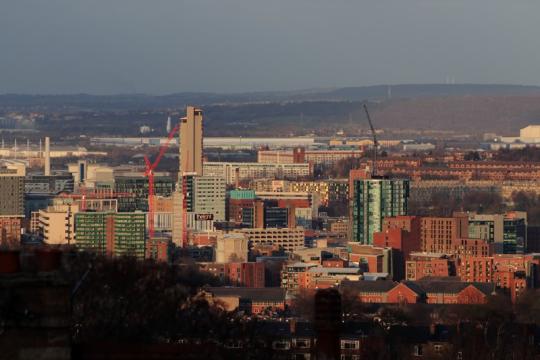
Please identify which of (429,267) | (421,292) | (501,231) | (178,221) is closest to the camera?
(421,292)

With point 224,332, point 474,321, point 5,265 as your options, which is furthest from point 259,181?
point 5,265

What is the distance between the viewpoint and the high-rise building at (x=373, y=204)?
100 meters

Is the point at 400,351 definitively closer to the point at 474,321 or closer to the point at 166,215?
the point at 474,321

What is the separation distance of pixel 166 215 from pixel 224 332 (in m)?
84.5

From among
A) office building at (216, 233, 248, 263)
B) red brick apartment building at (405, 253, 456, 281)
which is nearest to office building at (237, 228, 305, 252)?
office building at (216, 233, 248, 263)

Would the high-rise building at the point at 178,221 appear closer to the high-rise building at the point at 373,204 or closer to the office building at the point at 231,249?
the office building at the point at 231,249

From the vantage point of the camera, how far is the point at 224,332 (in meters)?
25.1

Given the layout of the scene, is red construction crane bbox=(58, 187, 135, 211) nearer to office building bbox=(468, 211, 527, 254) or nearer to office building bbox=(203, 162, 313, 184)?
office building bbox=(468, 211, 527, 254)

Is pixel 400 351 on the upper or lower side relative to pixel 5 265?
lower

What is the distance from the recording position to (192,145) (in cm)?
14738

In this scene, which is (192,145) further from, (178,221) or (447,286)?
(447,286)

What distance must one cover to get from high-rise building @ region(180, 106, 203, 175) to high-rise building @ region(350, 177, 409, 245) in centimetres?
3717

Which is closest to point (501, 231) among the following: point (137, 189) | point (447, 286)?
point (447, 286)

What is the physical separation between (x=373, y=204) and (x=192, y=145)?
46724 millimetres
